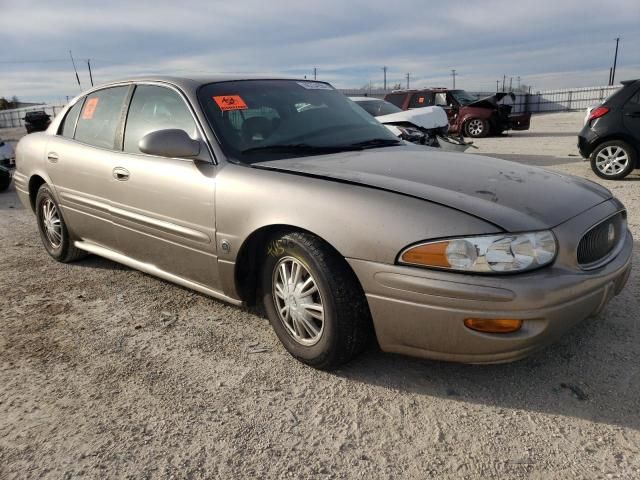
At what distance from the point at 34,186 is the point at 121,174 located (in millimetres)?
1743

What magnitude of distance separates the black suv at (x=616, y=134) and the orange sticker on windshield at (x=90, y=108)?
6.92 m

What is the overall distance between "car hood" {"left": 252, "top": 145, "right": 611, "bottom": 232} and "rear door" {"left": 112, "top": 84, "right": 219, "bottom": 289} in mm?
429

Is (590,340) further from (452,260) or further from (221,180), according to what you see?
(221,180)

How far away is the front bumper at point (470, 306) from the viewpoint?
2039 millimetres

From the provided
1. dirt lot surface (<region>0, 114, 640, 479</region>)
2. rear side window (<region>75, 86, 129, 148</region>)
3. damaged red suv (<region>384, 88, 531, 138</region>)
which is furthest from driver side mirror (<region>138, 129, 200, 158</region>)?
damaged red suv (<region>384, 88, 531, 138</region>)

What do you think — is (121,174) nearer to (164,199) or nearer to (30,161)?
(164,199)

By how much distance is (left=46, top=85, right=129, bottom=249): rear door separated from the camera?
359cm

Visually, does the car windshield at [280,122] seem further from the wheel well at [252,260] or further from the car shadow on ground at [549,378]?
the car shadow on ground at [549,378]

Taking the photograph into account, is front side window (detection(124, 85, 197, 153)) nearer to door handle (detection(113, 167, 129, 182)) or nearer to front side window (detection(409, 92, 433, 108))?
door handle (detection(113, 167, 129, 182))

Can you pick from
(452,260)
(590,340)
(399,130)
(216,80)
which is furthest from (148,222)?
(399,130)

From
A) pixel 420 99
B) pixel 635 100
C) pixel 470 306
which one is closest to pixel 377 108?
pixel 635 100

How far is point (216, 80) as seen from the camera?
327 centimetres

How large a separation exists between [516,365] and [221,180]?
1773mm

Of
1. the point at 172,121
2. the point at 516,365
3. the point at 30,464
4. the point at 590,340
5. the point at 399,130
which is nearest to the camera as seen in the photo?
the point at 30,464
